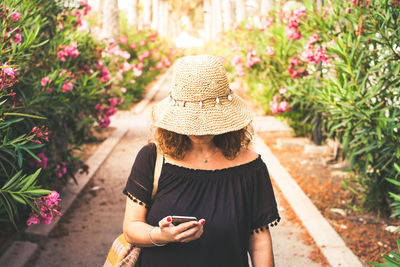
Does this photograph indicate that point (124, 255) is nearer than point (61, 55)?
Yes

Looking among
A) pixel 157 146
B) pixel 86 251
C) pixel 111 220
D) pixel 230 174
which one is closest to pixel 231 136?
pixel 230 174

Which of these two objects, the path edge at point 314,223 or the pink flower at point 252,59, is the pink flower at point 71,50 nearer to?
the path edge at point 314,223

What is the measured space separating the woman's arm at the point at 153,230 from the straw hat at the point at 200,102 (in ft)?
1.47

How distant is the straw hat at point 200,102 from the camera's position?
221cm

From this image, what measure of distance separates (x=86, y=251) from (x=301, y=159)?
396 cm

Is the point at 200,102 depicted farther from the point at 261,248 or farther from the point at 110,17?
the point at 110,17

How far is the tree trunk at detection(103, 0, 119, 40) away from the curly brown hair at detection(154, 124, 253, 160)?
10361mm

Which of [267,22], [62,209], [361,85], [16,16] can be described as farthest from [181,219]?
[267,22]

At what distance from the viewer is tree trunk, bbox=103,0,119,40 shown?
40.1 feet

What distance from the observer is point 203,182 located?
7.54 ft

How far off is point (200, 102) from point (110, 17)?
1067cm

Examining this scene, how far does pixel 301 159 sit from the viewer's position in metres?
7.40

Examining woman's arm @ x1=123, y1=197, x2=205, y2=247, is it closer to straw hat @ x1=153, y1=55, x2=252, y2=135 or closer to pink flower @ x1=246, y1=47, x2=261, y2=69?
straw hat @ x1=153, y1=55, x2=252, y2=135

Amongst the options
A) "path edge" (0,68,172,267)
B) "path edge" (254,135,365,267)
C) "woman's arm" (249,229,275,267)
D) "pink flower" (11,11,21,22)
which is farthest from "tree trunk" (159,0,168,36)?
"woman's arm" (249,229,275,267)
